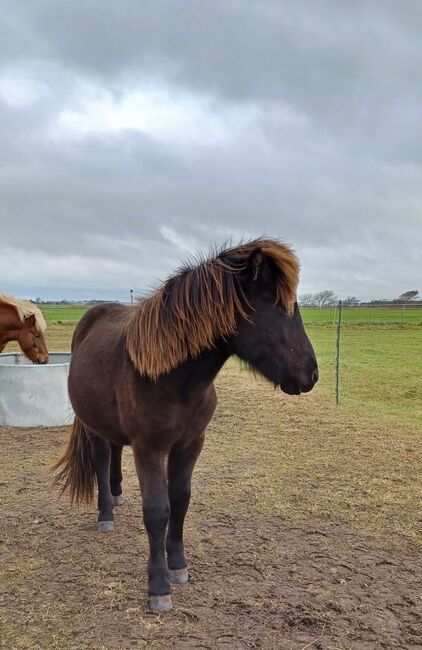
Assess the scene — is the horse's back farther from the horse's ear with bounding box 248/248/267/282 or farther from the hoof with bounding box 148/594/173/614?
the hoof with bounding box 148/594/173/614

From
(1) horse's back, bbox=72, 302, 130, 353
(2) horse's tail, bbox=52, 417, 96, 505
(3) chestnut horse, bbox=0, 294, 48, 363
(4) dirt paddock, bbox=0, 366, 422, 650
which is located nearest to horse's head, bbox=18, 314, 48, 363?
(3) chestnut horse, bbox=0, 294, 48, 363

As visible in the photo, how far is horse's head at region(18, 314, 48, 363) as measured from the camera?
7.27 meters

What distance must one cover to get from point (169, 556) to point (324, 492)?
6.36ft

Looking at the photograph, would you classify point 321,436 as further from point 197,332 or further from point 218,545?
point 197,332

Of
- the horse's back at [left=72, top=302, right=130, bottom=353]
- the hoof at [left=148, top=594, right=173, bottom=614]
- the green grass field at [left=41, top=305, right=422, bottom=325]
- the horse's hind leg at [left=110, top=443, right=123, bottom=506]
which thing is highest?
the green grass field at [left=41, top=305, right=422, bottom=325]

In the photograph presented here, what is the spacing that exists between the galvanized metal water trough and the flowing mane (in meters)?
4.22

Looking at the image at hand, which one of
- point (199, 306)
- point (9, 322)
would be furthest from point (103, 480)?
point (9, 322)

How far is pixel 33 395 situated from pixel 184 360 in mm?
4670

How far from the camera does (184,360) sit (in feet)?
8.79

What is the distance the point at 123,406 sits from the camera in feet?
9.39

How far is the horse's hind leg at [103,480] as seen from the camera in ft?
12.3

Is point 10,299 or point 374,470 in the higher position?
point 10,299

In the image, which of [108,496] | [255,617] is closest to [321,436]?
[108,496]

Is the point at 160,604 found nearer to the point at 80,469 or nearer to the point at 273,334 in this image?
the point at 80,469
